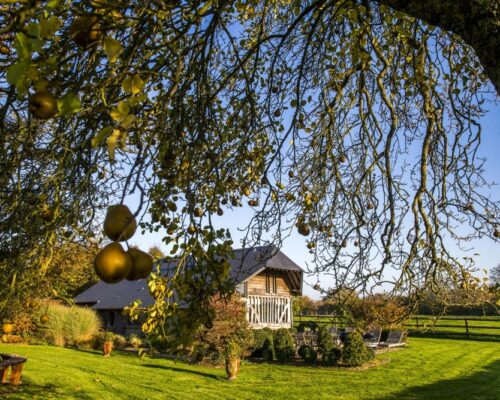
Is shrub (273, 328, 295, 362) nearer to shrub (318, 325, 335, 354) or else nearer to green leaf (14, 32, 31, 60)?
shrub (318, 325, 335, 354)

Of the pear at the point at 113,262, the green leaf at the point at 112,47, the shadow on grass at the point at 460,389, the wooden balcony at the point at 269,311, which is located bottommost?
the shadow on grass at the point at 460,389

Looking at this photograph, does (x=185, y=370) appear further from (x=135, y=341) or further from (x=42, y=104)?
(x=42, y=104)

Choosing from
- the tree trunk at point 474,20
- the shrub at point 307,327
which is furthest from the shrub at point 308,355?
the tree trunk at point 474,20

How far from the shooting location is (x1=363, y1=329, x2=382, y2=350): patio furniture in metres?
20.2

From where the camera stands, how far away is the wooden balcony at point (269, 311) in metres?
23.6

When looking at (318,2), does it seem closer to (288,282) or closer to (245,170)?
(245,170)

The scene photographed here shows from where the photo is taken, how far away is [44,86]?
1.50m

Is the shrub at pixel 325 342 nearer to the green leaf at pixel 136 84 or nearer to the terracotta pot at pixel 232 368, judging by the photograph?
the terracotta pot at pixel 232 368

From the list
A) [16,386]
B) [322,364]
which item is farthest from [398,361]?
[16,386]

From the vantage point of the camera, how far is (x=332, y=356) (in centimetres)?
1706

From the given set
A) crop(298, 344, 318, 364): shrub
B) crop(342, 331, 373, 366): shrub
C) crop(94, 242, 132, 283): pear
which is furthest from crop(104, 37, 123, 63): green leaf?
crop(298, 344, 318, 364): shrub

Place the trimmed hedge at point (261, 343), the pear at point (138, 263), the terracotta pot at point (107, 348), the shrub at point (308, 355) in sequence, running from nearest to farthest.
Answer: the pear at point (138, 263)
the shrub at point (308, 355)
the trimmed hedge at point (261, 343)
the terracotta pot at point (107, 348)

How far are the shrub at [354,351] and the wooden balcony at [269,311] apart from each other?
7.44 m

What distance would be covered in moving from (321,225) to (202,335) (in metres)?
13.1
